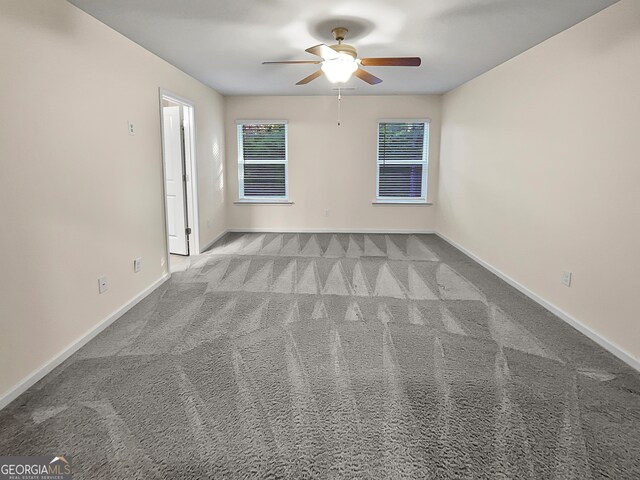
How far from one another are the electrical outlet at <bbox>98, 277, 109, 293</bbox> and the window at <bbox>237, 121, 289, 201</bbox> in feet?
13.1

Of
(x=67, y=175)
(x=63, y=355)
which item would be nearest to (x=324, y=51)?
(x=67, y=175)

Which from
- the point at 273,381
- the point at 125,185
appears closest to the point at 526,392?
the point at 273,381

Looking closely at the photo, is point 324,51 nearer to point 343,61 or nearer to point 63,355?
point 343,61

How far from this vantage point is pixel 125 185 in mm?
3389

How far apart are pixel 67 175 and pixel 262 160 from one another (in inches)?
175

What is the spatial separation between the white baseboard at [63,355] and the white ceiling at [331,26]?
2.23m

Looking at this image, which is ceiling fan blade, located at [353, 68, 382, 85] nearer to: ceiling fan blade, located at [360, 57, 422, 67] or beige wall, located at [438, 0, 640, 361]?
ceiling fan blade, located at [360, 57, 422, 67]

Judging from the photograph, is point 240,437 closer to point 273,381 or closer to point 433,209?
point 273,381

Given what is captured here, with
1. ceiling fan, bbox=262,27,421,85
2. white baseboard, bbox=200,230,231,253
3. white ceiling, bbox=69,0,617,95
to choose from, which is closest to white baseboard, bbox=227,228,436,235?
white baseboard, bbox=200,230,231,253

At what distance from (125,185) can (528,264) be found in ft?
12.2

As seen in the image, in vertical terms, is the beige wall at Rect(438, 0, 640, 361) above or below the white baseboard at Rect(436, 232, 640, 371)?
above

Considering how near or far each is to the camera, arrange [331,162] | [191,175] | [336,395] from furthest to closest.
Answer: [331,162] → [191,175] → [336,395]

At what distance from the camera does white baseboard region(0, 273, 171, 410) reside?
2.13 metres

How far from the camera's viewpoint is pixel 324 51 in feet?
9.84
